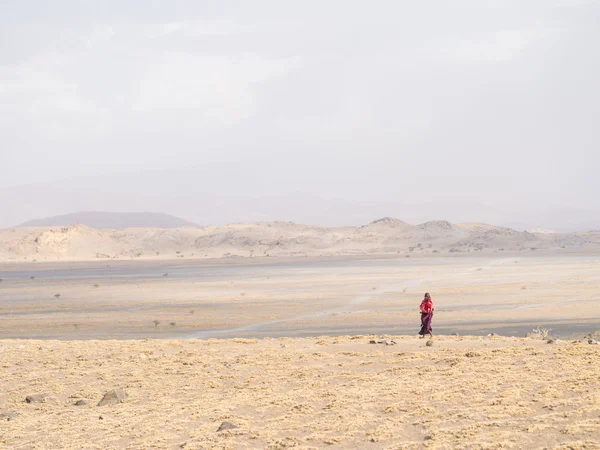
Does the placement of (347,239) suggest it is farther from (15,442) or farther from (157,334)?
(15,442)

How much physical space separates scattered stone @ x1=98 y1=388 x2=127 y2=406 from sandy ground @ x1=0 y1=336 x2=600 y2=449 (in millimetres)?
241

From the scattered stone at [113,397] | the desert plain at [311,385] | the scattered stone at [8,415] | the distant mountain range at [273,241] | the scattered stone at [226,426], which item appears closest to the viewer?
the desert plain at [311,385]

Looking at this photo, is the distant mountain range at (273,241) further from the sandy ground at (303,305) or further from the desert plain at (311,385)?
the desert plain at (311,385)

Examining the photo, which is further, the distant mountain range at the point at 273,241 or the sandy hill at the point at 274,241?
the sandy hill at the point at 274,241

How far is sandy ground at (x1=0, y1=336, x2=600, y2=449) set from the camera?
10.6m

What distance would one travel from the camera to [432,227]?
12375cm

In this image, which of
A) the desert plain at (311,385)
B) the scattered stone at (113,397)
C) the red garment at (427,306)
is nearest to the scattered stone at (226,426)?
the desert plain at (311,385)

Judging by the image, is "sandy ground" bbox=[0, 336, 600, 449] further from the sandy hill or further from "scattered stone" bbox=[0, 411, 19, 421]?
the sandy hill

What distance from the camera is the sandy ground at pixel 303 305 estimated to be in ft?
88.4

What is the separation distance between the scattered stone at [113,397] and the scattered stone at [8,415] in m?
1.37

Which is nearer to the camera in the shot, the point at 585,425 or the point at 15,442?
the point at 585,425

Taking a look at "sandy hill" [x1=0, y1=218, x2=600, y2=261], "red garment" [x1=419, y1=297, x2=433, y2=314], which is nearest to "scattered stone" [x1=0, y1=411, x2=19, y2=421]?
"red garment" [x1=419, y1=297, x2=433, y2=314]

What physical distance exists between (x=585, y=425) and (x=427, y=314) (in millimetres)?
9842

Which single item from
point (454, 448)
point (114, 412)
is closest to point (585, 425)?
point (454, 448)
